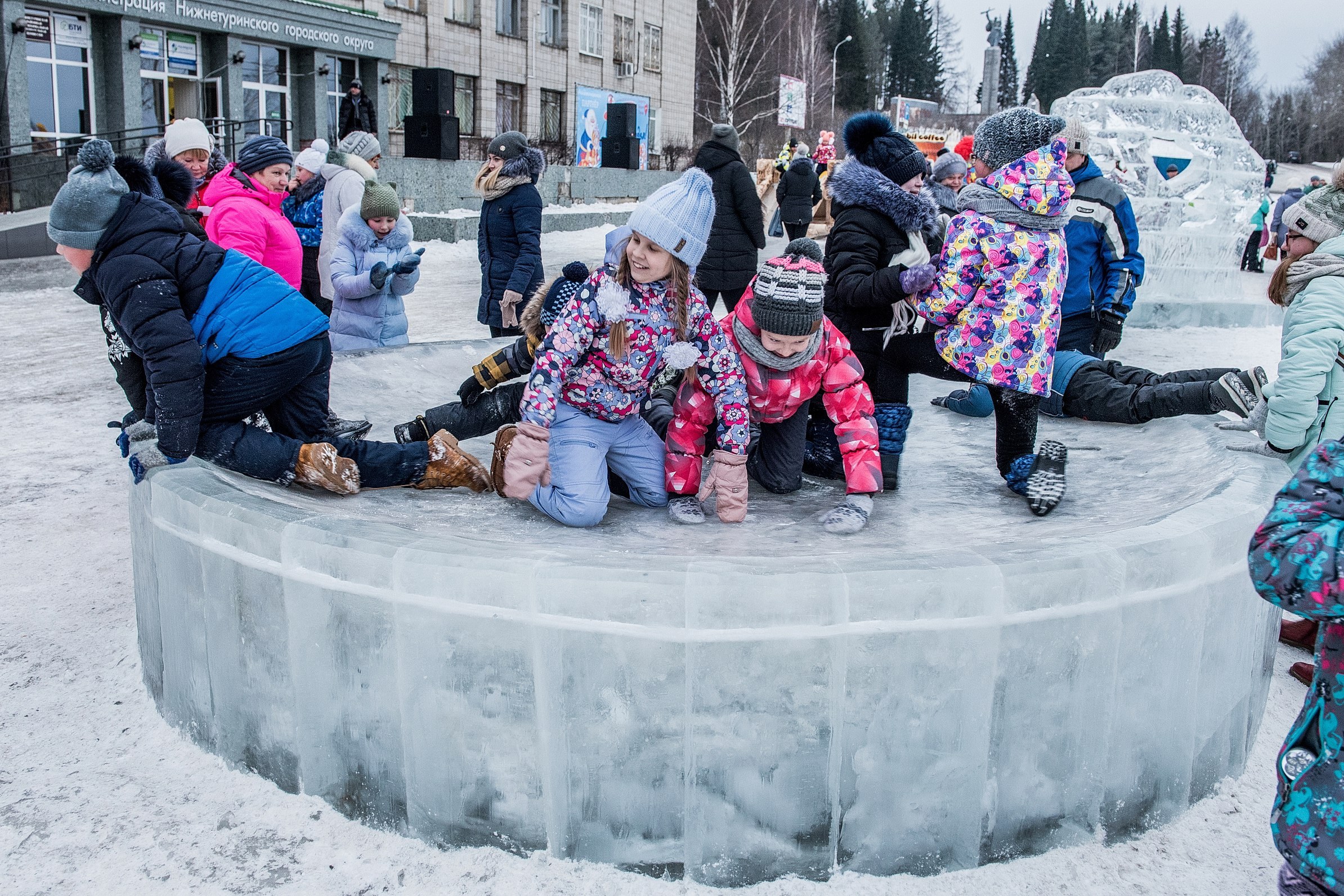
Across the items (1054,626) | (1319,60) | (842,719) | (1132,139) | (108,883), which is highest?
(1319,60)

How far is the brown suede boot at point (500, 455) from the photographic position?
12.6 ft

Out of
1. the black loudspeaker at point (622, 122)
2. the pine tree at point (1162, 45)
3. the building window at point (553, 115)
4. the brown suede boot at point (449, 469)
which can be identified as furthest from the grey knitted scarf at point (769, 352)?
the pine tree at point (1162, 45)

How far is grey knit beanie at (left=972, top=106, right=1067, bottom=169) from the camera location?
374cm

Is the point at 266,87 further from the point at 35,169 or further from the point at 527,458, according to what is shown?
the point at 527,458

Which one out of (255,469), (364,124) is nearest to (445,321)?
(255,469)

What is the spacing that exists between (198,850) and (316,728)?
1.18ft

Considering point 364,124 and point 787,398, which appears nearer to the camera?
point 787,398

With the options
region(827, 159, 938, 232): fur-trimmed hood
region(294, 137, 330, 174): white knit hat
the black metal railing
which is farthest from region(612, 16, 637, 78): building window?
region(827, 159, 938, 232): fur-trimmed hood

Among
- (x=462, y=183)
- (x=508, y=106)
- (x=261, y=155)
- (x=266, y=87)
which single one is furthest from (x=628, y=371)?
(x=508, y=106)

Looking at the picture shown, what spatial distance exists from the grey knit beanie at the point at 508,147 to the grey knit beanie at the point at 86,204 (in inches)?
116

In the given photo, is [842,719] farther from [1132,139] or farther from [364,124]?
[364,124]

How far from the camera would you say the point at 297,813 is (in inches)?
104

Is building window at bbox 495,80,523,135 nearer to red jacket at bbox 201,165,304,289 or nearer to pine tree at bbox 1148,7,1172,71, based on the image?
red jacket at bbox 201,165,304,289

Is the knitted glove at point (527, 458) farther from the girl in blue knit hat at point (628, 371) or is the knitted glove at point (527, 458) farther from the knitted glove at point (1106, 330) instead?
the knitted glove at point (1106, 330)
